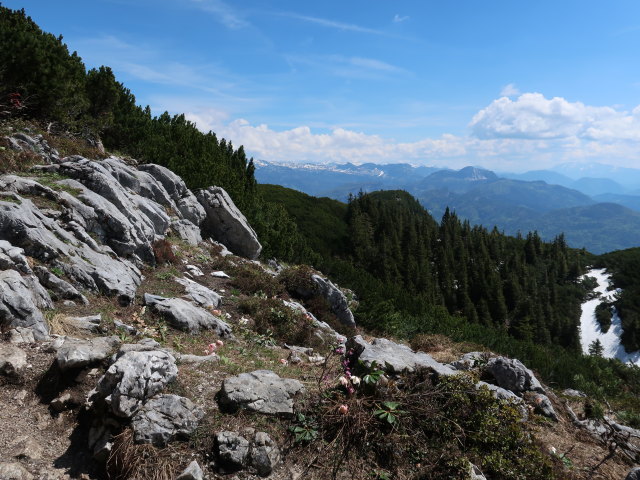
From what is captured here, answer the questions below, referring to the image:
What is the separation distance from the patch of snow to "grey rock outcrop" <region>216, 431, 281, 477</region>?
134318 millimetres

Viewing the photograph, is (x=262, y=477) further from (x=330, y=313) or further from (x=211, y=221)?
(x=211, y=221)

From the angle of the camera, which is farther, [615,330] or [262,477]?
[615,330]

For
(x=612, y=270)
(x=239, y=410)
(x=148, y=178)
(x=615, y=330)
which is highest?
(x=148, y=178)

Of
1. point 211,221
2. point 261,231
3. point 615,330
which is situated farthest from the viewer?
point 615,330

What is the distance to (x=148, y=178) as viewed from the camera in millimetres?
22547

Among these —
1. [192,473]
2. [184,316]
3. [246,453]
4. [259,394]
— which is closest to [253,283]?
[184,316]

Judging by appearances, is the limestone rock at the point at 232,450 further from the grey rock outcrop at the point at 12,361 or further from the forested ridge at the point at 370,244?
the forested ridge at the point at 370,244

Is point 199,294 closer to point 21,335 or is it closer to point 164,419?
point 21,335

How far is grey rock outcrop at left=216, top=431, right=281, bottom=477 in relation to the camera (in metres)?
5.26

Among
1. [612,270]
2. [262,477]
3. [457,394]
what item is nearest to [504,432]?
[457,394]

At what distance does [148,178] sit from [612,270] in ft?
585

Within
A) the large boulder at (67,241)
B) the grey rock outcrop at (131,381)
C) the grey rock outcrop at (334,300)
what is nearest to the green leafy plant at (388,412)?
the grey rock outcrop at (131,381)

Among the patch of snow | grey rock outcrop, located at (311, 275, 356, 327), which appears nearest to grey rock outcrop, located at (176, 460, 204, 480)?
grey rock outcrop, located at (311, 275, 356, 327)

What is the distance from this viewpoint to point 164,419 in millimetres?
5504
